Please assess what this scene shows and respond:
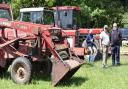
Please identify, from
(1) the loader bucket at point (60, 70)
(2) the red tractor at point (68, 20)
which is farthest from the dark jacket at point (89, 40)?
(1) the loader bucket at point (60, 70)

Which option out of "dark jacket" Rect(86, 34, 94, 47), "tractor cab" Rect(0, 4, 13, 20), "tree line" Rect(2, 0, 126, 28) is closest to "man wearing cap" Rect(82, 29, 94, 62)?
"dark jacket" Rect(86, 34, 94, 47)

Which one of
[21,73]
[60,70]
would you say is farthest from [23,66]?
[60,70]

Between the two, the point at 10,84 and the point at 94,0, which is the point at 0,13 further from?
the point at 94,0

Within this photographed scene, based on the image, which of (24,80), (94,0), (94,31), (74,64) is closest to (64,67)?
(74,64)

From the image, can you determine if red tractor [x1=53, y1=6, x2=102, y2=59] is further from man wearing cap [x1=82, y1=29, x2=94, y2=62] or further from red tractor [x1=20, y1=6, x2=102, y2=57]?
man wearing cap [x1=82, y1=29, x2=94, y2=62]

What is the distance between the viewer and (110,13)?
3744 centimetres

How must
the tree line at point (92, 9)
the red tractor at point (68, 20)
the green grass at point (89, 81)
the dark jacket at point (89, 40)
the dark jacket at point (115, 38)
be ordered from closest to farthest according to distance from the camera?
1. the green grass at point (89, 81)
2. the dark jacket at point (115, 38)
3. the red tractor at point (68, 20)
4. the dark jacket at point (89, 40)
5. the tree line at point (92, 9)

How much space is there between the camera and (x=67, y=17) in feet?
71.2

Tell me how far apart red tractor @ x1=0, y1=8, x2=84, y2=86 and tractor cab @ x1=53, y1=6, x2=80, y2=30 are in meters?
7.45

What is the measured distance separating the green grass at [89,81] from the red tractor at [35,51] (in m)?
0.27

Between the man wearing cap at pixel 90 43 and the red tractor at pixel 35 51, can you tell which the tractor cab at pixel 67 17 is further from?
the red tractor at pixel 35 51

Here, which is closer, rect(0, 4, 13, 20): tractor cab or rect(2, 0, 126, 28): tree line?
rect(0, 4, 13, 20): tractor cab

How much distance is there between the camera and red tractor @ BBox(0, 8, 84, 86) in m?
12.3

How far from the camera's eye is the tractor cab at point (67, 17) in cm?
2130
